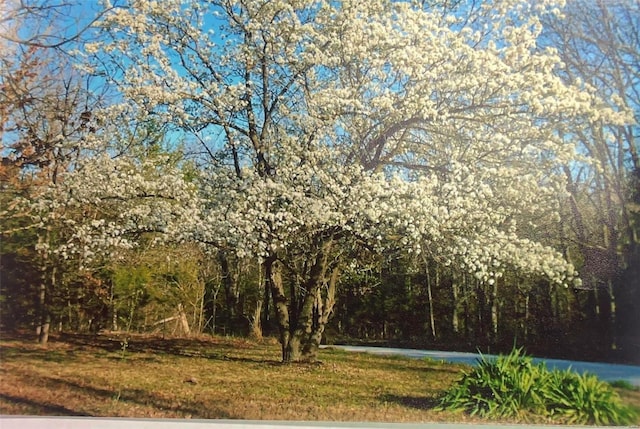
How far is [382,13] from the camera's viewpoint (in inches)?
209

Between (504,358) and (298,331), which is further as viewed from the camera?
(298,331)

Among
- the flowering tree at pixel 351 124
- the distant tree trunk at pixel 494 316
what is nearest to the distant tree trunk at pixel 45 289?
the flowering tree at pixel 351 124

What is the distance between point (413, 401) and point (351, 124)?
8.23 ft

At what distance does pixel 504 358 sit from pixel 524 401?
366 mm

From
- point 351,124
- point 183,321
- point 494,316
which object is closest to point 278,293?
point 183,321

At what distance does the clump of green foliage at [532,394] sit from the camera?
4.66m

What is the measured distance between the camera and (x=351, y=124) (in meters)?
5.37

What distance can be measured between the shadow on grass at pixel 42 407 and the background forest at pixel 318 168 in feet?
1.79

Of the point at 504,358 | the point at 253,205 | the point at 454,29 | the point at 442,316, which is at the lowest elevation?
the point at 504,358

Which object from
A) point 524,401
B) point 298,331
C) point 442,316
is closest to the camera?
point 524,401

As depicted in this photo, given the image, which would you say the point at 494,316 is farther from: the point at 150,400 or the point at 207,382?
the point at 150,400

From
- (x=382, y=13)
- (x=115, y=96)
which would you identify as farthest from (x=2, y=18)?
(x=382, y=13)

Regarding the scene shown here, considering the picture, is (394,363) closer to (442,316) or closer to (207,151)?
(442,316)

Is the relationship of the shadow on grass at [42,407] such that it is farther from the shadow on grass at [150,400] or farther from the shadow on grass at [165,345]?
the shadow on grass at [165,345]
